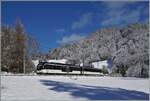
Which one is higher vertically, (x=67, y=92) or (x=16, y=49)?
(x=16, y=49)

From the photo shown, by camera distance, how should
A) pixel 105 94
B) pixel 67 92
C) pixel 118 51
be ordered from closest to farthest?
1. pixel 105 94
2. pixel 67 92
3. pixel 118 51

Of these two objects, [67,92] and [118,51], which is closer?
[67,92]

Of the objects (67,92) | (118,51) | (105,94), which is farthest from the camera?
(118,51)

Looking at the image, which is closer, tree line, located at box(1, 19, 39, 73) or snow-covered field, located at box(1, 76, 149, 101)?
snow-covered field, located at box(1, 76, 149, 101)

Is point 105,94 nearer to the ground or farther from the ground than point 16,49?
nearer to the ground

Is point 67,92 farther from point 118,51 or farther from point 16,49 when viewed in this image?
point 16,49

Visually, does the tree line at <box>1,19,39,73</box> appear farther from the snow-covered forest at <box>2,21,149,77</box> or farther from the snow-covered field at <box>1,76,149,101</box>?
the snow-covered field at <box>1,76,149,101</box>

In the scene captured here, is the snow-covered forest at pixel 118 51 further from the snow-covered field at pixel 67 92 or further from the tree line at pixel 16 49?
the snow-covered field at pixel 67 92

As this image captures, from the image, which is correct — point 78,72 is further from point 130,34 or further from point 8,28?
point 8,28

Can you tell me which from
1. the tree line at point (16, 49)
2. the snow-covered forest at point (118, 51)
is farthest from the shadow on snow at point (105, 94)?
the tree line at point (16, 49)

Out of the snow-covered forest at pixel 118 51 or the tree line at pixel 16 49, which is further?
the tree line at pixel 16 49

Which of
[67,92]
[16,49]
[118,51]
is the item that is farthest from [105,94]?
[16,49]

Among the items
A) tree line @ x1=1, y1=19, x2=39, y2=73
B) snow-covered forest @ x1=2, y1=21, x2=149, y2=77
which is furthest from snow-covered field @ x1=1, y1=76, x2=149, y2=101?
tree line @ x1=1, y1=19, x2=39, y2=73

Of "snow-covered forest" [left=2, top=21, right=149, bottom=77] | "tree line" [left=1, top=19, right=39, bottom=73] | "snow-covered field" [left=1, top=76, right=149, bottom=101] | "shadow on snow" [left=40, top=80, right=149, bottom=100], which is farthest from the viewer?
"tree line" [left=1, top=19, right=39, bottom=73]
